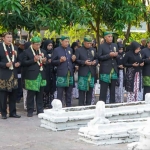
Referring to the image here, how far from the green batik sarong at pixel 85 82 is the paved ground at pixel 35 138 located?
1.86 meters

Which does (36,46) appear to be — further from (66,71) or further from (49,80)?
(49,80)

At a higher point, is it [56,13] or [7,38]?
[56,13]

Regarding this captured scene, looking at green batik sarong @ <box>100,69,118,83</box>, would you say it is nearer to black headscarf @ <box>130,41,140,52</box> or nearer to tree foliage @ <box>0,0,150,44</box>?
black headscarf @ <box>130,41,140,52</box>

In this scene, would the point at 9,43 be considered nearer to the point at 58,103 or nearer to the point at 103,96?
the point at 58,103

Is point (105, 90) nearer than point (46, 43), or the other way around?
point (105, 90)

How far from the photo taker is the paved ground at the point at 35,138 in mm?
8312

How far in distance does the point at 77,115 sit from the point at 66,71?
7.23 feet

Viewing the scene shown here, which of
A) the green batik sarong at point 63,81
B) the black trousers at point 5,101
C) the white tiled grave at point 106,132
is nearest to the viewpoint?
the white tiled grave at point 106,132

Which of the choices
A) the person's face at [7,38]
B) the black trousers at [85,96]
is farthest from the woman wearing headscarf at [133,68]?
the person's face at [7,38]

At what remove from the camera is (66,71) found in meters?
11.9

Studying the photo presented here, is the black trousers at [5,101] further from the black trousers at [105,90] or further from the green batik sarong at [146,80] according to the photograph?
the green batik sarong at [146,80]

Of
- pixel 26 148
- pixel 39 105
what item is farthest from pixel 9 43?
pixel 26 148

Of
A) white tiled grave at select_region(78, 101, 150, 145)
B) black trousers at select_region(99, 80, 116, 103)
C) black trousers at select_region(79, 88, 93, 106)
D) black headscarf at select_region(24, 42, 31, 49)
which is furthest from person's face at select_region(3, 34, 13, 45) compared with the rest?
white tiled grave at select_region(78, 101, 150, 145)

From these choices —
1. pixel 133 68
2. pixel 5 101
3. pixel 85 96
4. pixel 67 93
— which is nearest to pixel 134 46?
pixel 133 68
